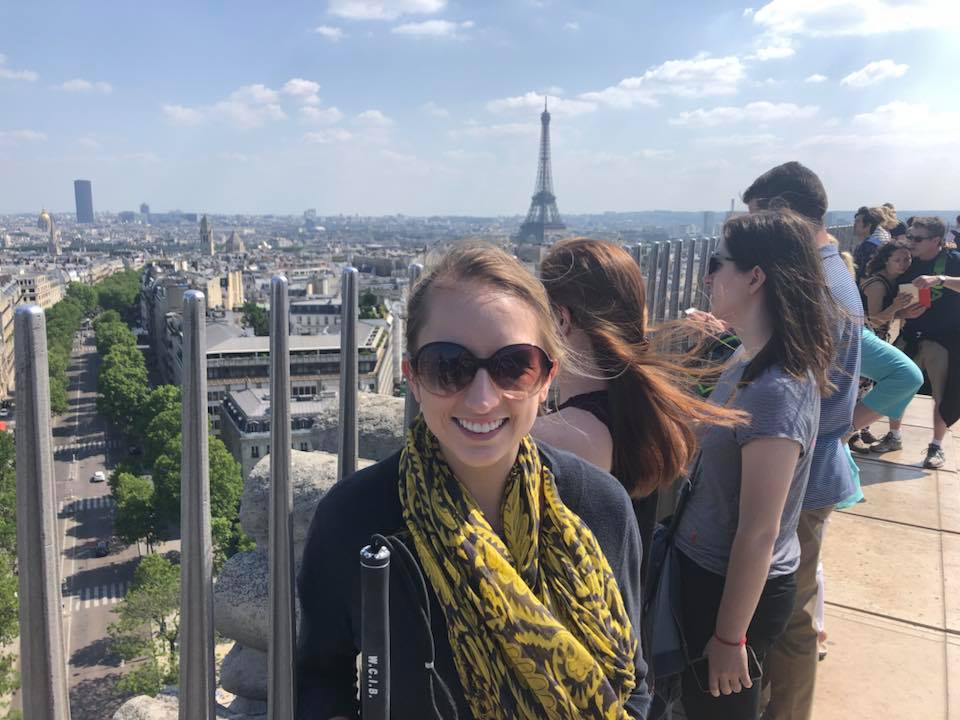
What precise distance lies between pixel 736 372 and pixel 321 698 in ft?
5.11

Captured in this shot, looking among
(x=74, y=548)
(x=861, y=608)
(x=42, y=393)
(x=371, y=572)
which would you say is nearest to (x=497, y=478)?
(x=371, y=572)

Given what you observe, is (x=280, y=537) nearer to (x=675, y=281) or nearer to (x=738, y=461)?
(x=738, y=461)

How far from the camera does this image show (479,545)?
4.66 ft

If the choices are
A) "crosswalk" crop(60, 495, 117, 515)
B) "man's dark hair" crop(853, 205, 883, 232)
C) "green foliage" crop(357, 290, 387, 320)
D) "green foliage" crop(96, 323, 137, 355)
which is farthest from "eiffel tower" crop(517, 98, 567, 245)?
"man's dark hair" crop(853, 205, 883, 232)

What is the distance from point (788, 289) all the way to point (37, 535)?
2.06 metres

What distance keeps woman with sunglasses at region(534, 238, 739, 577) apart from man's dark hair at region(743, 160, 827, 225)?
1.41m

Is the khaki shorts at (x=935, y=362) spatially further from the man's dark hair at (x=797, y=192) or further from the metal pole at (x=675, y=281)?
the man's dark hair at (x=797, y=192)

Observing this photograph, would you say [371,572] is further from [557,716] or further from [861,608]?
[861,608]

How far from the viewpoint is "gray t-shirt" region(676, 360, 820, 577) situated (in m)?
2.16

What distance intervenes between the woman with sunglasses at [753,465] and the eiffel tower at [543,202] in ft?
461

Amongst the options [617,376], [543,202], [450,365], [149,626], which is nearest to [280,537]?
[450,365]

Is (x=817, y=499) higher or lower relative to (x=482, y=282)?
lower

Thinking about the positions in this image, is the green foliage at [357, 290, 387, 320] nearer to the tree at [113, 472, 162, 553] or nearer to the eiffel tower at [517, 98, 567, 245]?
the tree at [113, 472, 162, 553]

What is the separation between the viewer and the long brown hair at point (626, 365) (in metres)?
2.04
